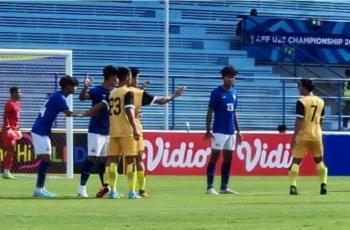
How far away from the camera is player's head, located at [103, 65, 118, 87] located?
17.3 m

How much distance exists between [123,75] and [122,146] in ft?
3.64

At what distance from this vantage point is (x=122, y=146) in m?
17.1

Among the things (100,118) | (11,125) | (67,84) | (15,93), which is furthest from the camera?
(11,125)

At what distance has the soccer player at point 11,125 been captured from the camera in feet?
82.0

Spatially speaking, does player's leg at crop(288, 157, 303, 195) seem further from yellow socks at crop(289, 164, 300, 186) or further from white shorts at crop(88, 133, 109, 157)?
white shorts at crop(88, 133, 109, 157)

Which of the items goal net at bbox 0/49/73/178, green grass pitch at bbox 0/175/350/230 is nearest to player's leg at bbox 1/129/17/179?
goal net at bbox 0/49/73/178

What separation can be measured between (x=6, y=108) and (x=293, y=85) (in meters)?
15.3

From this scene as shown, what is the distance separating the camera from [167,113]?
31.8 metres

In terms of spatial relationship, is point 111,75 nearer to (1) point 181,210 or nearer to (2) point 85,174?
(2) point 85,174

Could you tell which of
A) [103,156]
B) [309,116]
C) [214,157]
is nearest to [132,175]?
[103,156]

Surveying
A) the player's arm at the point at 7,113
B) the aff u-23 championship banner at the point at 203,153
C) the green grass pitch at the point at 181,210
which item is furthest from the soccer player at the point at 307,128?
the aff u-23 championship banner at the point at 203,153

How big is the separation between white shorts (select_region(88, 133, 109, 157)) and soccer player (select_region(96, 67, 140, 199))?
42cm

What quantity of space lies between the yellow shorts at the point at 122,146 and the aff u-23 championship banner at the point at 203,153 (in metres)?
9.54

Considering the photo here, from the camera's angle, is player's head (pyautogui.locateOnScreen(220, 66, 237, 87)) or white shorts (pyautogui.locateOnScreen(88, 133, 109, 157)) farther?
player's head (pyautogui.locateOnScreen(220, 66, 237, 87))
